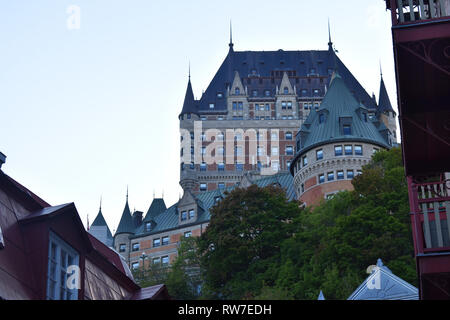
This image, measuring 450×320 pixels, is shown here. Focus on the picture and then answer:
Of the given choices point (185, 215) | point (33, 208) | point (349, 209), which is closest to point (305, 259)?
→ point (349, 209)

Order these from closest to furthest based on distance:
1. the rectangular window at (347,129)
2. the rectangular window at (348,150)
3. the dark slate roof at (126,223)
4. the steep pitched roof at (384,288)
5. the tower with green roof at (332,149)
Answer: the steep pitched roof at (384,288), the tower with green roof at (332,149), the rectangular window at (348,150), the rectangular window at (347,129), the dark slate roof at (126,223)

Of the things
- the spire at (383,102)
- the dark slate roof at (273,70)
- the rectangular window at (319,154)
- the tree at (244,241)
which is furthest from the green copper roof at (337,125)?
the dark slate roof at (273,70)

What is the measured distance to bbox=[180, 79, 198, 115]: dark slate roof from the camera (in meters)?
136

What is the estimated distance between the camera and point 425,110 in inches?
541

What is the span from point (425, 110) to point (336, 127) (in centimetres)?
7354

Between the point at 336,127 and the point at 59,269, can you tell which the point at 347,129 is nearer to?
the point at 336,127

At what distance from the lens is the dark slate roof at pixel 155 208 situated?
106625 millimetres

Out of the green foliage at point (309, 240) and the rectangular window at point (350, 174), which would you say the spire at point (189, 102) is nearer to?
the rectangular window at point (350, 174)

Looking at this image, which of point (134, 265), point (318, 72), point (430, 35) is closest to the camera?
point (430, 35)

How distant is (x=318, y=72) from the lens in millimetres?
144000

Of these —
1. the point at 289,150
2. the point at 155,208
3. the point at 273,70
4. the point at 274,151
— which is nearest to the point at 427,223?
the point at 155,208

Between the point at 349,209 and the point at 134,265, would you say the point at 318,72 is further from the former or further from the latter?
the point at 349,209

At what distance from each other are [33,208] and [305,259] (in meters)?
50.1

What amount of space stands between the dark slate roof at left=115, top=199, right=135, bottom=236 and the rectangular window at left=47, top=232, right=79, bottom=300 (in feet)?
298
